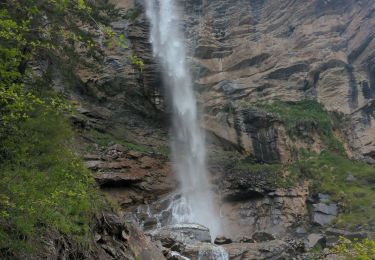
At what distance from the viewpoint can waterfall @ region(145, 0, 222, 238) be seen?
2538 cm

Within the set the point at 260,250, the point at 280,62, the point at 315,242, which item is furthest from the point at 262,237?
the point at 280,62

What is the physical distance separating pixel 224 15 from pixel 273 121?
1402 cm

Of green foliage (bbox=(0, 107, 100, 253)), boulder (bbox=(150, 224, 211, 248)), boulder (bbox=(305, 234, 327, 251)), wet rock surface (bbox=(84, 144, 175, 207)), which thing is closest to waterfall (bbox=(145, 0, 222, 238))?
wet rock surface (bbox=(84, 144, 175, 207))

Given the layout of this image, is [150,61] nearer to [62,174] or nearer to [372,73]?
[372,73]

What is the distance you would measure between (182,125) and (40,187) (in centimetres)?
2502

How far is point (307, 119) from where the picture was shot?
30344 mm

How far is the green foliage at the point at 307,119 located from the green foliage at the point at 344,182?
Result: 134 centimetres

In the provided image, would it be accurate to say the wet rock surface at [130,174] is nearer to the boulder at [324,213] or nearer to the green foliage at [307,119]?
the boulder at [324,213]

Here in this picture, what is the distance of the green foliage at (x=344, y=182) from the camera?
2364 centimetres

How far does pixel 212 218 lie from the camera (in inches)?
1002

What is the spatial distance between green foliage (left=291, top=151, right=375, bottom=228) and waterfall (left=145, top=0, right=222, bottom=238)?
604 centimetres

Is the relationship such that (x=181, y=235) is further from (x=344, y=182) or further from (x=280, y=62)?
(x=280, y=62)

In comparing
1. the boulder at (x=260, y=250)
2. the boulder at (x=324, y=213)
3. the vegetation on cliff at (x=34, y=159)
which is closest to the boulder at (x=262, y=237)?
the boulder at (x=260, y=250)

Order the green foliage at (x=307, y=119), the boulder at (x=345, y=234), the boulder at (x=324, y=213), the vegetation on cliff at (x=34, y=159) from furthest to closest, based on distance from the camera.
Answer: the green foliage at (x=307, y=119)
the boulder at (x=324, y=213)
the boulder at (x=345, y=234)
the vegetation on cliff at (x=34, y=159)
